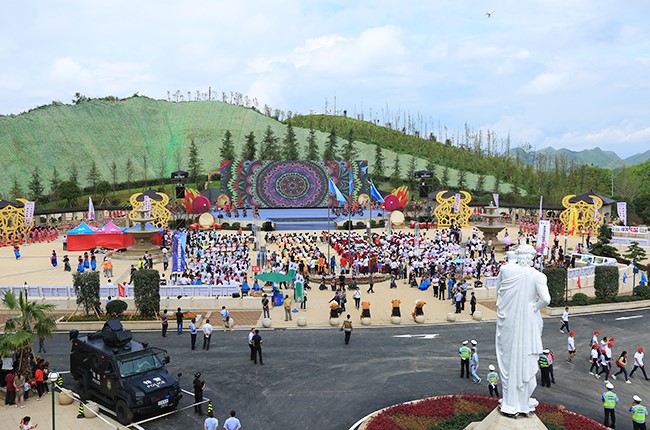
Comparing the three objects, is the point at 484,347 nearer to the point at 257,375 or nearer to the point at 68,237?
the point at 257,375

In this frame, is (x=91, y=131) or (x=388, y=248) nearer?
(x=388, y=248)

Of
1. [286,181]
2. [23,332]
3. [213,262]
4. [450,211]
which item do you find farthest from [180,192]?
[23,332]

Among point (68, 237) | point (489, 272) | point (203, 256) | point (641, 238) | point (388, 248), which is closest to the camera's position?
point (489, 272)

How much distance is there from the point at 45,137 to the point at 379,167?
58.1 m

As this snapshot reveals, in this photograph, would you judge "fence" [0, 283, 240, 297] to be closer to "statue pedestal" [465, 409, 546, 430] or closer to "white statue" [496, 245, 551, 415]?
"statue pedestal" [465, 409, 546, 430]

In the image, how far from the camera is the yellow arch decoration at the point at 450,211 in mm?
52500

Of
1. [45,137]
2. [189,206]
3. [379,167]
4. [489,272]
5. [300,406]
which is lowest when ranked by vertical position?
[300,406]

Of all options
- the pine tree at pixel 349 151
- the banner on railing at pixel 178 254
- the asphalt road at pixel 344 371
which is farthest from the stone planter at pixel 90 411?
the pine tree at pixel 349 151

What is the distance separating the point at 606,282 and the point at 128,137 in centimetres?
9384

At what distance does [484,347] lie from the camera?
18.9 metres

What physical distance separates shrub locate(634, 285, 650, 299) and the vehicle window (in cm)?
2204

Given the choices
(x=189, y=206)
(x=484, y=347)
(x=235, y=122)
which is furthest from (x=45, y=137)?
(x=484, y=347)

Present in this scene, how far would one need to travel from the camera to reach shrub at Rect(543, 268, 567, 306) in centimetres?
2331

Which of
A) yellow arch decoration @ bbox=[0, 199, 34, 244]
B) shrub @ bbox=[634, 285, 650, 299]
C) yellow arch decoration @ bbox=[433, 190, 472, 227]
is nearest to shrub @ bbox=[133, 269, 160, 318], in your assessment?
shrub @ bbox=[634, 285, 650, 299]
